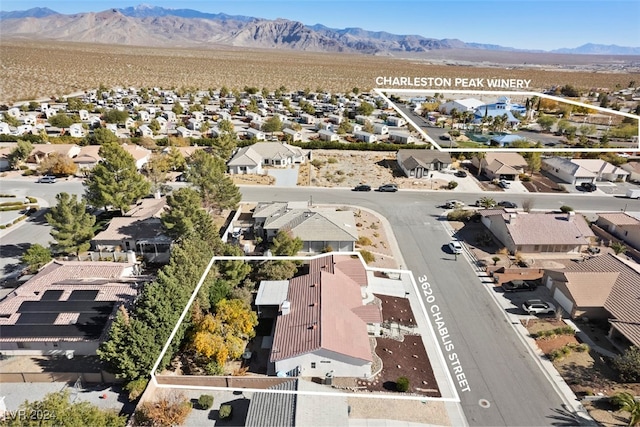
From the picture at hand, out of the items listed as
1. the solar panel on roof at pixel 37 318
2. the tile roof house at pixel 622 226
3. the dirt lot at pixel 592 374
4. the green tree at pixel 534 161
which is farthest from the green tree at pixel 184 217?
the green tree at pixel 534 161

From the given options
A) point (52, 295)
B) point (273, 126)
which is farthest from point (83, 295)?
point (273, 126)

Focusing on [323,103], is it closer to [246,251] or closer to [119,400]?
[246,251]

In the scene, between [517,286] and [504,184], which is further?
[504,184]

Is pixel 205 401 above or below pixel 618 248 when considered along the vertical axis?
below

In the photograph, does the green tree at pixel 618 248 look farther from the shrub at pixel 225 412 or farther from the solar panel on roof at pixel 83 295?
the solar panel on roof at pixel 83 295

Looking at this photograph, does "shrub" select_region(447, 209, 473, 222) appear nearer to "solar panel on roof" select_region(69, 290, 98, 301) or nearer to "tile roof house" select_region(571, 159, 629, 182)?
"tile roof house" select_region(571, 159, 629, 182)

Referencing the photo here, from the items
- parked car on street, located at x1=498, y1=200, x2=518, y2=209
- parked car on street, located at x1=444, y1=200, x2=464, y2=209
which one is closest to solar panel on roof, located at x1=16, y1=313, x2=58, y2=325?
parked car on street, located at x1=444, y1=200, x2=464, y2=209

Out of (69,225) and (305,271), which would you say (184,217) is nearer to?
(69,225)
